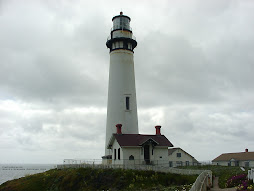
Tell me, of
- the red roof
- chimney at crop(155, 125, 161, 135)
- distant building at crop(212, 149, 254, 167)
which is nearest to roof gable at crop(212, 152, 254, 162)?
distant building at crop(212, 149, 254, 167)

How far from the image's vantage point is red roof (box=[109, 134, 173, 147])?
31406 mm

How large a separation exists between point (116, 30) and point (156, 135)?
15.3m

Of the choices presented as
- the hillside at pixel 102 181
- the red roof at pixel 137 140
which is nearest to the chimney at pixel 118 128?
the red roof at pixel 137 140

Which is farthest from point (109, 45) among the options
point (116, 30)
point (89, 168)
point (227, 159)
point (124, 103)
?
point (227, 159)

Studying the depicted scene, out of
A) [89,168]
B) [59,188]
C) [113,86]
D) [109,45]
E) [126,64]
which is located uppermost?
[109,45]

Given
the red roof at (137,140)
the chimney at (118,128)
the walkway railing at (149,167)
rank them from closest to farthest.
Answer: the walkway railing at (149,167)
the red roof at (137,140)
the chimney at (118,128)

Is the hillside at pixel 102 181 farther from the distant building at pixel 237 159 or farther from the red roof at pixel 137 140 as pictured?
the distant building at pixel 237 159

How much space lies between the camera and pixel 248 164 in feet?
161

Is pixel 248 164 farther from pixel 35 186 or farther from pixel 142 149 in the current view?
pixel 35 186

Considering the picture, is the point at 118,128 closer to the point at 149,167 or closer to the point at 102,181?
the point at 149,167

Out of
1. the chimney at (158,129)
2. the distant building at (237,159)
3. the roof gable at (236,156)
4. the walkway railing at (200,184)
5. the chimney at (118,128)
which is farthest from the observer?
the roof gable at (236,156)

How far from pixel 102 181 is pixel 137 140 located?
6780 mm

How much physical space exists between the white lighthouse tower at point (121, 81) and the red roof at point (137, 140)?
10.2 ft

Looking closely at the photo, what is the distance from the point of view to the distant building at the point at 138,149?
31.1 m
